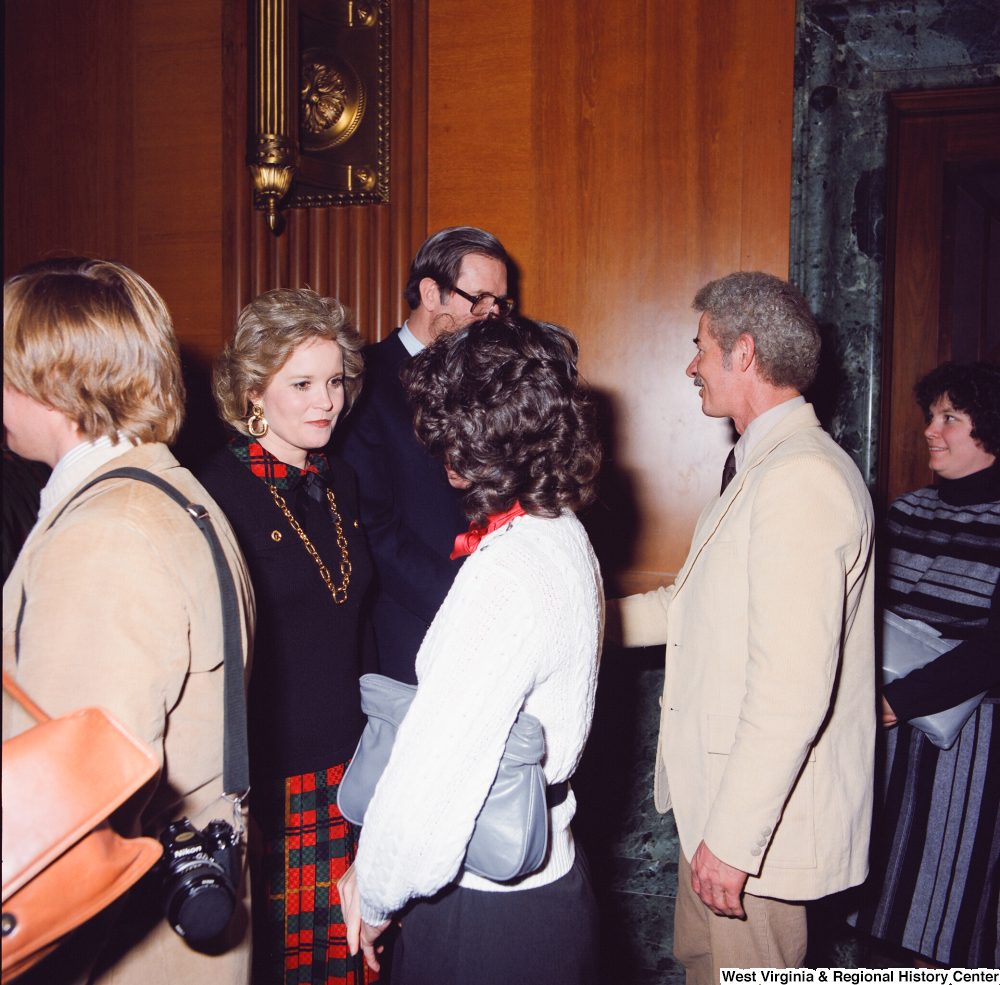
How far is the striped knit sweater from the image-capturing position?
210 cm

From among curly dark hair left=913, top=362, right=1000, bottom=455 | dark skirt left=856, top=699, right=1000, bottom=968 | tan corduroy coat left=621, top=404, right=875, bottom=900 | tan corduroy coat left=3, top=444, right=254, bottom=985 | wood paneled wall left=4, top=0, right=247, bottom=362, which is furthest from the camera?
wood paneled wall left=4, top=0, right=247, bottom=362

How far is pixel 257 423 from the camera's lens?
1983mm

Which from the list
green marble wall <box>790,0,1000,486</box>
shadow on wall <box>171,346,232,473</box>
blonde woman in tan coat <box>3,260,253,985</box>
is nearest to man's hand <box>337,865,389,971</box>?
blonde woman in tan coat <box>3,260,253,985</box>

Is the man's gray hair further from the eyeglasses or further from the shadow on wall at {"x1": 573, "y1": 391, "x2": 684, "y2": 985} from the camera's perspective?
the shadow on wall at {"x1": 573, "y1": 391, "x2": 684, "y2": 985}

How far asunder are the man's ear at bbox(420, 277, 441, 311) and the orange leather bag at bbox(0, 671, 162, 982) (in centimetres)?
181

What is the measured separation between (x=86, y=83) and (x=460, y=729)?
11.2 ft

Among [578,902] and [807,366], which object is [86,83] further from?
[578,902]

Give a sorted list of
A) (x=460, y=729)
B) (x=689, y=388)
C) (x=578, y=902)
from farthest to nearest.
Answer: (x=689, y=388) < (x=578, y=902) < (x=460, y=729)

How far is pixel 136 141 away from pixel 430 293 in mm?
1730

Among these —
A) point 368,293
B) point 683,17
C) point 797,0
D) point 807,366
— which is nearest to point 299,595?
point 807,366

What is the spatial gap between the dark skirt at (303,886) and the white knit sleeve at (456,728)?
79 cm

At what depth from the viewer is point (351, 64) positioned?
295 cm

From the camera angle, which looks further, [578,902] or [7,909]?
[578,902]

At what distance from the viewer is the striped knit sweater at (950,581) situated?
2096 millimetres
